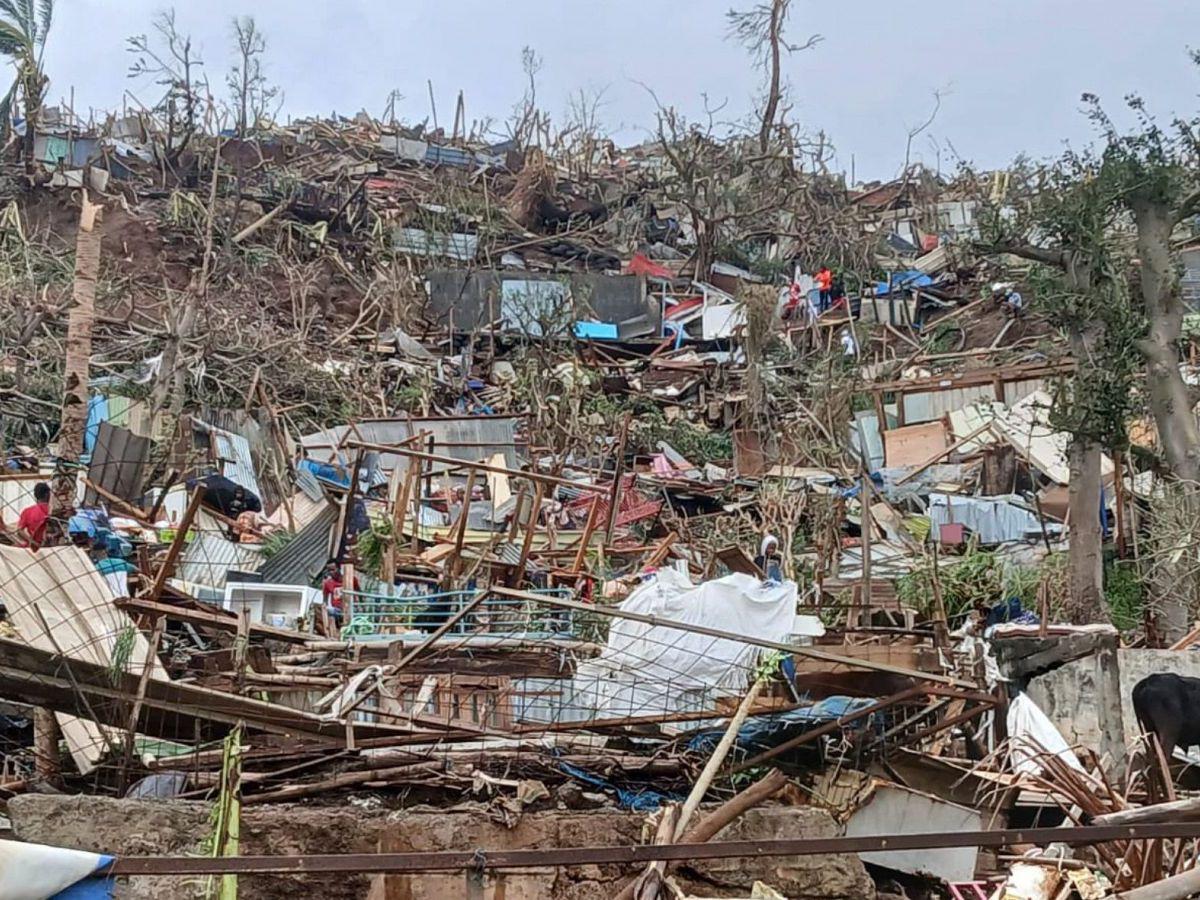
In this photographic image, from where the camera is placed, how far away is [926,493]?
16078mm

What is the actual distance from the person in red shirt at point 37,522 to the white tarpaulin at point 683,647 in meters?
4.25

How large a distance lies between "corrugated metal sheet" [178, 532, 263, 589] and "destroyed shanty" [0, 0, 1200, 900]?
0.17 feet

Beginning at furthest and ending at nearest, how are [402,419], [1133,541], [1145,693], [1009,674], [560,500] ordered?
[402,419] < [560,500] < [1133,541] < [1009,674] < [1145,693]

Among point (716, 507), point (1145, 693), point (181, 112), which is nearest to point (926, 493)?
point (716, 507)

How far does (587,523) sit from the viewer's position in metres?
10.4

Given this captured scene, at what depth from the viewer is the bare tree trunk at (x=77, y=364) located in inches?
327

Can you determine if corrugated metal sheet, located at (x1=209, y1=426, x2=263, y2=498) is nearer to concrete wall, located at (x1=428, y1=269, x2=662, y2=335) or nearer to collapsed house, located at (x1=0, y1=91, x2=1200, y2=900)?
collapsed house, located at (x1=0, y1=91, x2=1200, y2=900)

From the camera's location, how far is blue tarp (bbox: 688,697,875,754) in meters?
5.76

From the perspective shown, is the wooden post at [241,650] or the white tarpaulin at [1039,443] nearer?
the wooden post at [241,650]

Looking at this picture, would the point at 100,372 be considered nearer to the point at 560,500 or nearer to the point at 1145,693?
the point at 560,500

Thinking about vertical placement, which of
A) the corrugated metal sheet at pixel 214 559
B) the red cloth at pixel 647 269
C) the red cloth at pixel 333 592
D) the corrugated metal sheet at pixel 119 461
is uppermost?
the red cloth at pixel 647 269

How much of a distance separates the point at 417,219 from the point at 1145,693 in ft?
73.3

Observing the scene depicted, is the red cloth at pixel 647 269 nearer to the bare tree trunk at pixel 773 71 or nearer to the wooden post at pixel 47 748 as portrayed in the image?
the bare tree trunk at pixel 773 71

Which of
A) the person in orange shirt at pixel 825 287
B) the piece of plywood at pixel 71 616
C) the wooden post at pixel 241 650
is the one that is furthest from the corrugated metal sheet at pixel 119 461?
the person in orange shirt at pixel 825 287
